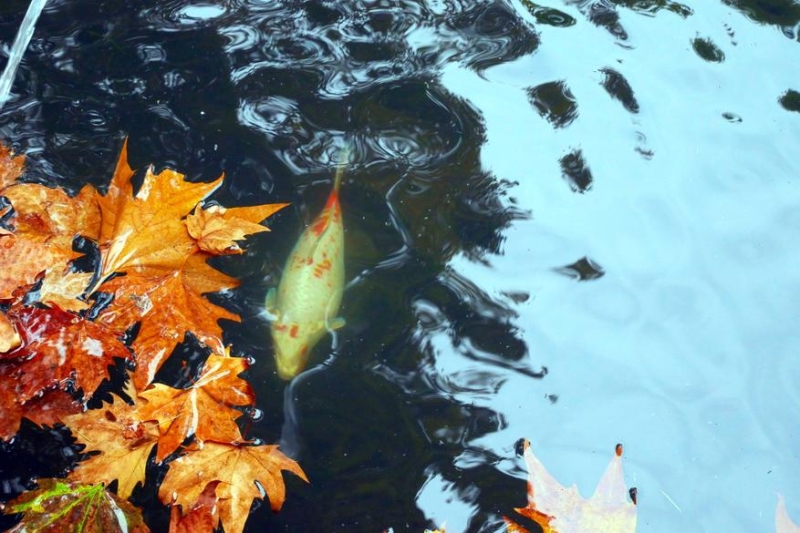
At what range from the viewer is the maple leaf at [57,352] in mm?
2328

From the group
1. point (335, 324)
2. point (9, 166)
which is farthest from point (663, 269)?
point (9, 166)

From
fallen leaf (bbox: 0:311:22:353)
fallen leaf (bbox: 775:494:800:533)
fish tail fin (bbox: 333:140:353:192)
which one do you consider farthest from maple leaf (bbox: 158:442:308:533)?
fallen leaf (bbox: 775:494:800:533)

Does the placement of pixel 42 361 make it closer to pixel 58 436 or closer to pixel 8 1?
pixel 58 436

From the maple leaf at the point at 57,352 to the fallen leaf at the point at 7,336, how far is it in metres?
0.08

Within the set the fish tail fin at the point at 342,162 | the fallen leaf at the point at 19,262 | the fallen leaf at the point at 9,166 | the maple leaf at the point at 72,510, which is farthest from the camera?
the fish tail fin at the point at 342,162

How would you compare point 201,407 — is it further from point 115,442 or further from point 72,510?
point 72,510

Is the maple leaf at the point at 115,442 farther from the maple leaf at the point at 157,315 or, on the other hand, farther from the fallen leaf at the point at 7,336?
the fallen leaf at the point at 7,336

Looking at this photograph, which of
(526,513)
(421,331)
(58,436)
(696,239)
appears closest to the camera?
(526,513)

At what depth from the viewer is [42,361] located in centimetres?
236

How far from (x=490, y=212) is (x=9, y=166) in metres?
2.04

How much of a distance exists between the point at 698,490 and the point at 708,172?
4.90 feet

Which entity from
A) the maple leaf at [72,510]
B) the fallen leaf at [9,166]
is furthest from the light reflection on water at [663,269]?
the fallen leaf at [9,166]

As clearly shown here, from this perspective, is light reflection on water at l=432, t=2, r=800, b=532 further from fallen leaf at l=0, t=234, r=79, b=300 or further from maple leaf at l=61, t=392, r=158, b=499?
fallen leaf at l=0, t=234, r=79, b=300

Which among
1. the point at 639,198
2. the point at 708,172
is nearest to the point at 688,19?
the point at 708,172
